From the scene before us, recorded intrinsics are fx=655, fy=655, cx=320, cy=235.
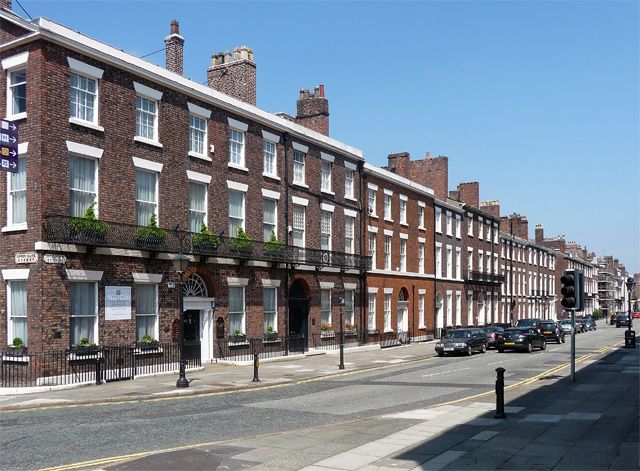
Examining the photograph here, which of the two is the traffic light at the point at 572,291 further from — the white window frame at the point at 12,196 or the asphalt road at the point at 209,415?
the white window frame at the point at 12,196

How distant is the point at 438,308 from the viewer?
176 feet

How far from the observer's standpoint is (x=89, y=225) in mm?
22531

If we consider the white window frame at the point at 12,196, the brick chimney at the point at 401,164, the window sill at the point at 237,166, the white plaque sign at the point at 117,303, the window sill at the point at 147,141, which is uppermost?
the brick chimney at the point at 401,164

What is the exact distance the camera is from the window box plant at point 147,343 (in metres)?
24.9

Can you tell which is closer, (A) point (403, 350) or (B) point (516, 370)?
(B) point (516, 370)

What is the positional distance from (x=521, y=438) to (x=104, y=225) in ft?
53.9

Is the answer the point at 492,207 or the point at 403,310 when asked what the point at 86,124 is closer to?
the point at 403,310

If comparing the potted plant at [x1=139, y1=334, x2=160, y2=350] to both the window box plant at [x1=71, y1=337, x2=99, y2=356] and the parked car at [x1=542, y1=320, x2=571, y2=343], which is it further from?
the parked car at [x1=542, y1=320, x2=571, y2=343]

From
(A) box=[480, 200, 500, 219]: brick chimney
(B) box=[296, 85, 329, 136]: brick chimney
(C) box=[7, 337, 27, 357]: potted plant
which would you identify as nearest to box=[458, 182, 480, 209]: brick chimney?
(A) box=[480, 200, 500, 219]: brick chimney

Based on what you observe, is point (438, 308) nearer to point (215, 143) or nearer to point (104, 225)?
point (215, 143)

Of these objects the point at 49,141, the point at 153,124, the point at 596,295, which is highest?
the point at 153,124

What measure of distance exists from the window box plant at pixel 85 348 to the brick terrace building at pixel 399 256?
22.0 m

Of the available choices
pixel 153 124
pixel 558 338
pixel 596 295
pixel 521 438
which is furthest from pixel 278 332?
pixel 596 295

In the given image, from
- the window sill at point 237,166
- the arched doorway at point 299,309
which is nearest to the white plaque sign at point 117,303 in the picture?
the window sill at point 237,166
